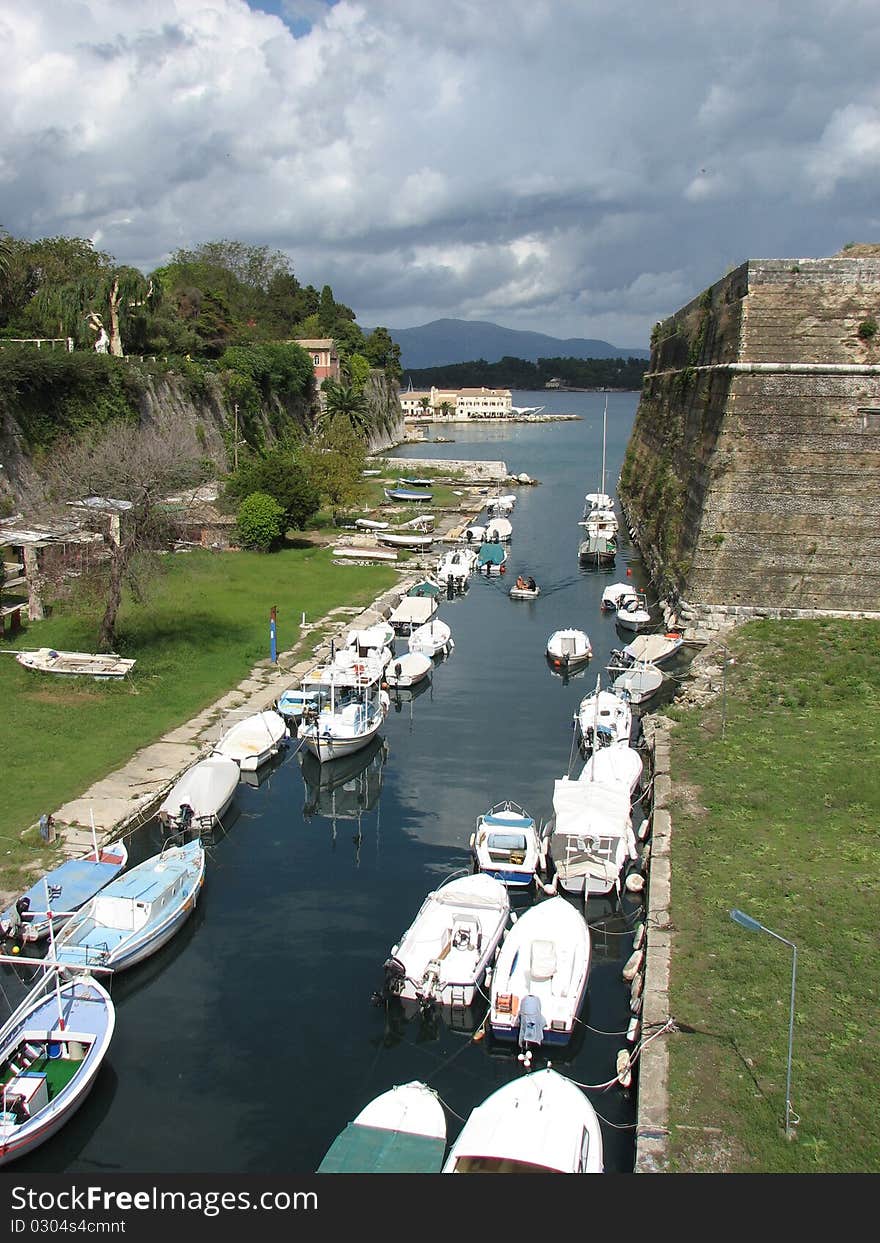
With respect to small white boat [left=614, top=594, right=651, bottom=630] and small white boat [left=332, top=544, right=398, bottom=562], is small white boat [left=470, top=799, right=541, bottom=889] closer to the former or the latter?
small white boat [left=614, top=594, right=651, bottom=630]

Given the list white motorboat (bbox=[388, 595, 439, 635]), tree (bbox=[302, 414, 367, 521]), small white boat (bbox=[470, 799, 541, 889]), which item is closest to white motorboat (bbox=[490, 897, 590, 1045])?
small white boat (bbox=[470, 799, 541, 889])

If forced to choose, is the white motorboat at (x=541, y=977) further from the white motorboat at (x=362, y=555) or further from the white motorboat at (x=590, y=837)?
the white motorboat at (x=362, y=555)

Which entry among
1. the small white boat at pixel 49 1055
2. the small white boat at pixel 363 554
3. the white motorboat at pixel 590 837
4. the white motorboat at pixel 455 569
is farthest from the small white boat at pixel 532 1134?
the small white boat at pixel 363 554

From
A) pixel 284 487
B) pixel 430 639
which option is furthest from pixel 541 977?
pixel 284 487

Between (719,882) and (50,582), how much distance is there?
22130 millimetres

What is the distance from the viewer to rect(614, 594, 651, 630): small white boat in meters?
32.6

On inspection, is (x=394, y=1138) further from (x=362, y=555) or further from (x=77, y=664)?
(x=362, y=555)

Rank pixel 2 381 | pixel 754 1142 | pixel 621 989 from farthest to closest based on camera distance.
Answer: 1. pixel 2 381
2. pixel 621 989
3. pixel 754 1142

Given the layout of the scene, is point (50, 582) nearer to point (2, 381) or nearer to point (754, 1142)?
point (2, 381)

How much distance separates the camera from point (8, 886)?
14938 millimetres

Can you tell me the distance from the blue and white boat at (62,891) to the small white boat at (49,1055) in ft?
4.64

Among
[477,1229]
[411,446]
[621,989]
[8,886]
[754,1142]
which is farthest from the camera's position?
[411,446]

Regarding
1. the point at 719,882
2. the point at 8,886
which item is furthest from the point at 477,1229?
the point at 8,886

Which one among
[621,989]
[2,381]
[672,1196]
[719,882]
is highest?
[2,381]
